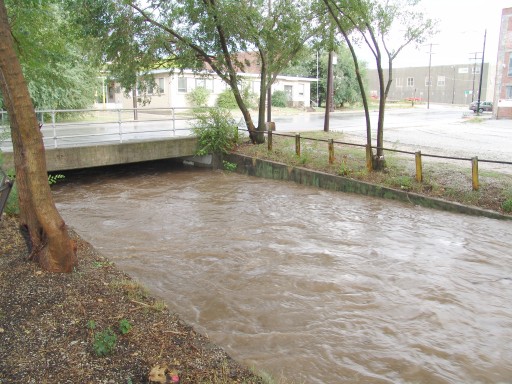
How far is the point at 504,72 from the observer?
1613 inches

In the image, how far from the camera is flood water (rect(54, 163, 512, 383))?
5176 mm

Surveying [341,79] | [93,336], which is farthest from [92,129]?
[341,79]

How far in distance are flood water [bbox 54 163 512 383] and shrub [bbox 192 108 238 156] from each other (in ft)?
14.0

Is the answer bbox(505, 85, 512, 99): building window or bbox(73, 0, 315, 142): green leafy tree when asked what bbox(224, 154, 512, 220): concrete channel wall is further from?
bbox(505, 85, 512, 99): building window

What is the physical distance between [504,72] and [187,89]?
27.3 m

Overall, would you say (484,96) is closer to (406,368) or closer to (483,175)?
(483,175)

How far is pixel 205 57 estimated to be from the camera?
16625 millimetres

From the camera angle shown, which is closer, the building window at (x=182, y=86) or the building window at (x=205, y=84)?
the building window at (x=182, y=86)

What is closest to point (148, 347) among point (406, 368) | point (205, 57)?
point (406, 368)

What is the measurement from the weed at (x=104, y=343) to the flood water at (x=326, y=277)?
145 centimetres

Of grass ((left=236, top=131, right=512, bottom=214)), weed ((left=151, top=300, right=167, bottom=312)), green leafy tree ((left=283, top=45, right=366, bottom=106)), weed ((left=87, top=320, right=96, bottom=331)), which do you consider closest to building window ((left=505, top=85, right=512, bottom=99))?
green leafy tree ((left=283, top=45, right=366, bottom=106))

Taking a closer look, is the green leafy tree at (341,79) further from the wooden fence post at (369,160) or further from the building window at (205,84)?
the wooden fence post at (369,160)

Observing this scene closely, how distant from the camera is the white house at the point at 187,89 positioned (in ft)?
128

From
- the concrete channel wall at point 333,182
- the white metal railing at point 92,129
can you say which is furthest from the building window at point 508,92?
the concrete channel wall at point 333,182
